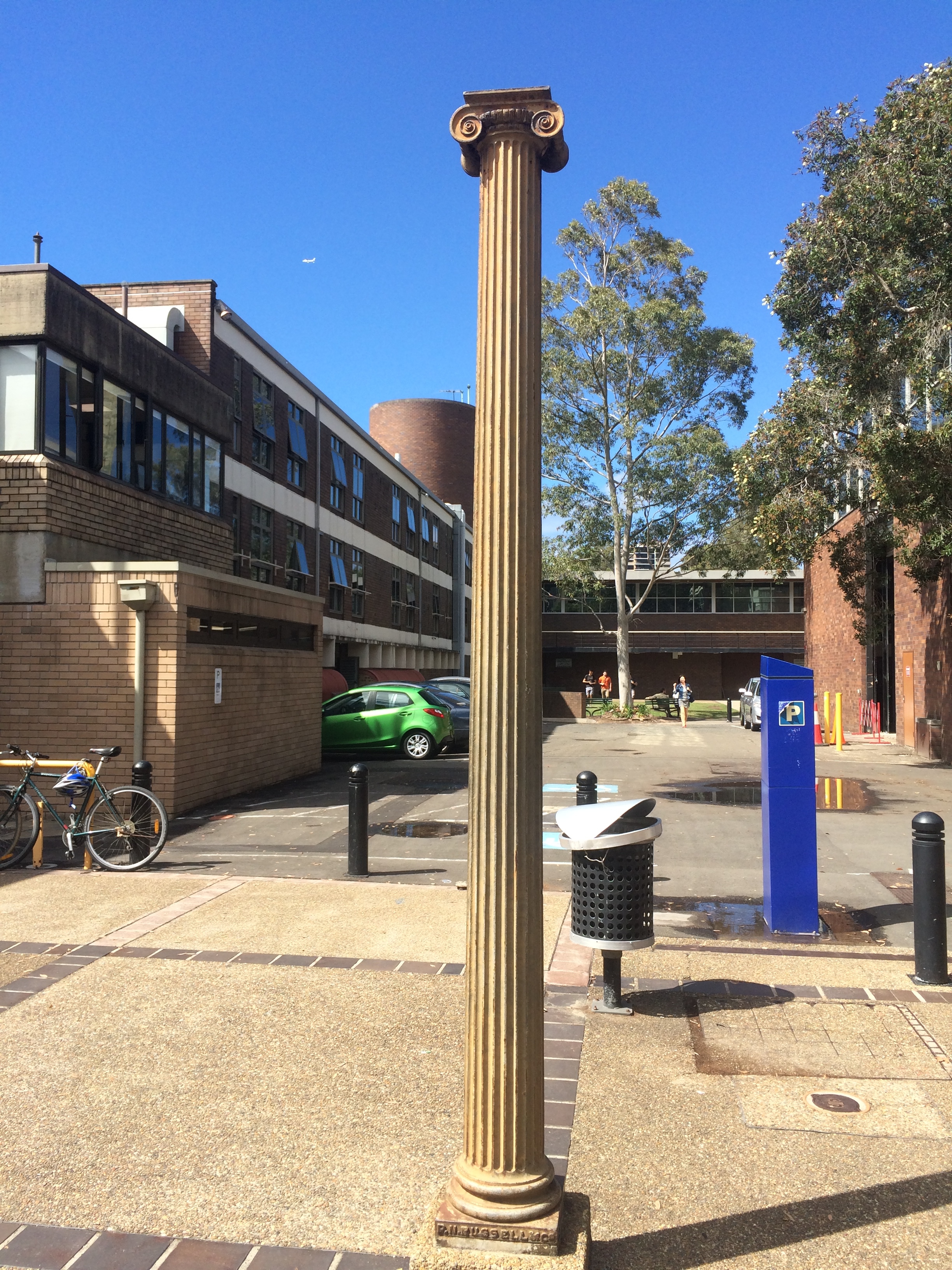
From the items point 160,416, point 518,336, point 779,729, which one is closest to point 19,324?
point 160,416

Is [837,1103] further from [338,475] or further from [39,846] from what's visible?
[338,475]

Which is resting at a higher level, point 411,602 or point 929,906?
point 411,602

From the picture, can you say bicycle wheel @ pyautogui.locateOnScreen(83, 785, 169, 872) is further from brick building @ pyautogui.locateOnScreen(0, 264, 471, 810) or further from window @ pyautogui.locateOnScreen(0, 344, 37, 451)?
window @ pyautogui.locateOnScreen(0, 344, 37, 451)

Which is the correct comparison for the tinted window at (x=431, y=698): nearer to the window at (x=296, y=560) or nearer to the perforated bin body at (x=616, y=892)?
the window at (x=296, y=560)

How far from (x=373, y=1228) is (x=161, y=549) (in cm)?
1333

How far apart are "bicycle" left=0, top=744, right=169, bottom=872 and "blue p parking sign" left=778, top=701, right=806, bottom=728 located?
18.1ft

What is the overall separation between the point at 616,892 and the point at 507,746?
2.71 m

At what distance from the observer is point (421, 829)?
1162 cm

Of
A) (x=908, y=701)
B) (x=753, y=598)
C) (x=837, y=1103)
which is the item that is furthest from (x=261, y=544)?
(x=753, y=598)

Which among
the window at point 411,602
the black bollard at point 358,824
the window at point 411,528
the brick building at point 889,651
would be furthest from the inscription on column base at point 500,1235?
the window at point 411,528

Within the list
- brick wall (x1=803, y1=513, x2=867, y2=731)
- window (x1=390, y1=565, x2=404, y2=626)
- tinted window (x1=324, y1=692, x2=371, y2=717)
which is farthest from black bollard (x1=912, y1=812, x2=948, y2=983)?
window (x1=390, y1=565, x2=404, y2=626)

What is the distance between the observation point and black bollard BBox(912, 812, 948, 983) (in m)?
5.80

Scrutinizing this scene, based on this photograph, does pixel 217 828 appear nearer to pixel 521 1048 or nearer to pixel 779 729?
pixel 779 729

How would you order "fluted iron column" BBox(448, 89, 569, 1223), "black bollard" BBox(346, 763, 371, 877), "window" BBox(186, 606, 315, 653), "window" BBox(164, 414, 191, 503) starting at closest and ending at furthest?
"fluted iron column" BBox(448, 89, 569, 1223)
"black bollard" BBox(346, 763, 371, 877)
"window" BBox(186, 606, 315, 653)
"window" BBox(164, 414, 191, 503)
